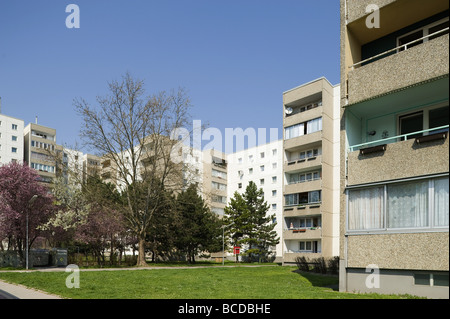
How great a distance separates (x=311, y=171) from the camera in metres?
44.9

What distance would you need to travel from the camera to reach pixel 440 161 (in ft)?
38.5

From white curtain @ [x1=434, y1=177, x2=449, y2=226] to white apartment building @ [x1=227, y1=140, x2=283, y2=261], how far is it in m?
51.1

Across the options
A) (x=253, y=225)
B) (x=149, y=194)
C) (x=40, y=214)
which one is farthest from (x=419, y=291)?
(x=253, y=225)

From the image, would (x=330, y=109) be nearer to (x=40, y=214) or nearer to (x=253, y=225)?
(x=253, y=225)

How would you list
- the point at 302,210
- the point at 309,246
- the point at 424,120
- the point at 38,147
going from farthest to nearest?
the point at 38,147 < the point at 309,246 < the point at 302,210 < the point at 424,120

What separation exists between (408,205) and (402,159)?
1.42 meters

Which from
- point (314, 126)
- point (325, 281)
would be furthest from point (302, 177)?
point (325, 281)

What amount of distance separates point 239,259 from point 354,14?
177 feet

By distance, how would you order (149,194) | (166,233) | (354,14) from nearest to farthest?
(354,14)
(149,194)
(166,233)

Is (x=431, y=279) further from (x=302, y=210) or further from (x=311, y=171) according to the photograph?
(x=311, y=171)

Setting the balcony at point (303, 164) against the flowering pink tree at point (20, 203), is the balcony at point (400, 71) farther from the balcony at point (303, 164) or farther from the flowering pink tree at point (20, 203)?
the balcony at point (303, 164)

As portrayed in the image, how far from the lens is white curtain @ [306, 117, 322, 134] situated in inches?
1686
